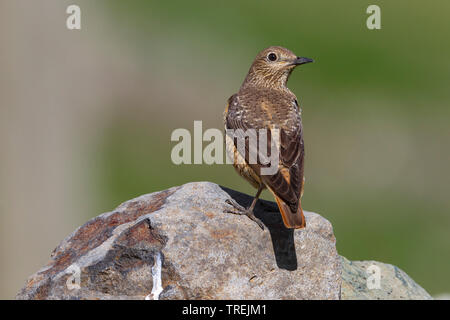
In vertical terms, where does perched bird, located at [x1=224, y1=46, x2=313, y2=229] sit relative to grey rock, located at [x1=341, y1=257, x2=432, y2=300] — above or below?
above

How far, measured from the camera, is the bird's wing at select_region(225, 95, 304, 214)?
9.30 meters

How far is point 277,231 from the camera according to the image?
31.6 ft

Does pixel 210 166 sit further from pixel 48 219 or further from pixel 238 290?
pixel 238 290

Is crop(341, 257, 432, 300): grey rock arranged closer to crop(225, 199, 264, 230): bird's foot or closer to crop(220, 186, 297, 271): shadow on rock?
crop(220, 186, 297, 271): shadow on rock

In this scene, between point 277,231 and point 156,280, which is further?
point 277,231

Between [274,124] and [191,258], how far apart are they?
215 centimetres

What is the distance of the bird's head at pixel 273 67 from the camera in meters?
11.5

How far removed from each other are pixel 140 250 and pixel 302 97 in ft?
57.2

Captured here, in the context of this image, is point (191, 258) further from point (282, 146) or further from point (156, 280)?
point (282, 146)

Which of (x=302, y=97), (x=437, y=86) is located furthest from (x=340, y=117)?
(x=437, y=86)

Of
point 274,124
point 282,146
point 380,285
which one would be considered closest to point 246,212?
point 282,146

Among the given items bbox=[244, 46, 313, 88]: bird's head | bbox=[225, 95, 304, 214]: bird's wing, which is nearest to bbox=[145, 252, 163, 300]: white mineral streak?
bbox=[225, 95, 304, 214]: bird's wing

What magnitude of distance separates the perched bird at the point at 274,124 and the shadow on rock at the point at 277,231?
0.62ft

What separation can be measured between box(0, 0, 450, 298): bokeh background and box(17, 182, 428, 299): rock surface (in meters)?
9.82
